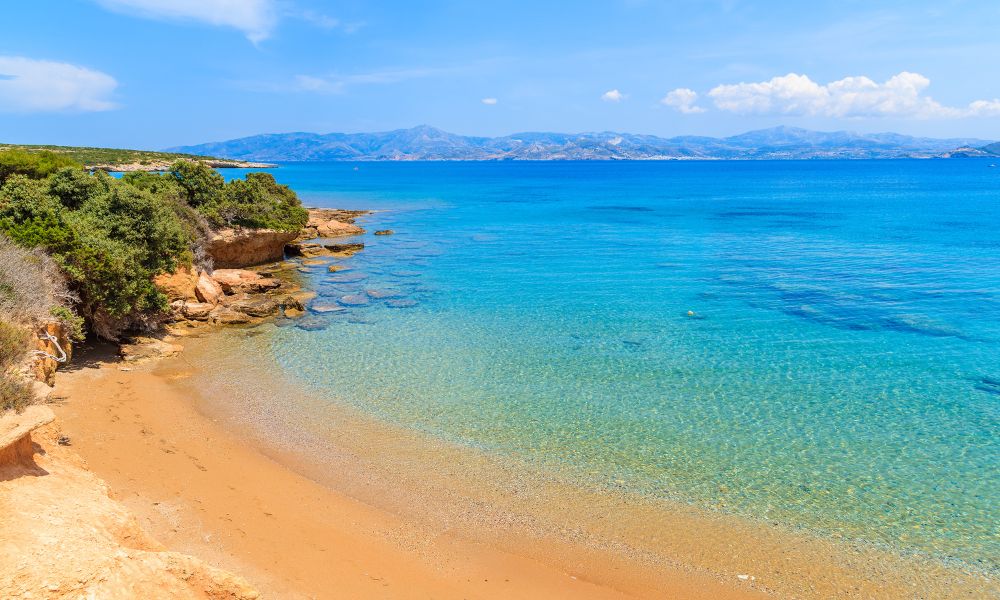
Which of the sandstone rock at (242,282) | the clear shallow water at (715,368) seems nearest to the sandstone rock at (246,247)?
the sandstone rock at (242,282)

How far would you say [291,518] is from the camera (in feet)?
34.8

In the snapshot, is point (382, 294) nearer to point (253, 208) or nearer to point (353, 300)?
point (353, 300)

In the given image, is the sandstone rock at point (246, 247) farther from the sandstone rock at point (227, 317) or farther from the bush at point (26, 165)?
the sandstone rock at point (227, 317)

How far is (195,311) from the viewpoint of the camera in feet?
72.9

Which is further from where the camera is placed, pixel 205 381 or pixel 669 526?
pixel 205 381

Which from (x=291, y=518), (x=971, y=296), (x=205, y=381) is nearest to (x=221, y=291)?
(x=205, y=381)

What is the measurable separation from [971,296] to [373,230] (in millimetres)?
41650

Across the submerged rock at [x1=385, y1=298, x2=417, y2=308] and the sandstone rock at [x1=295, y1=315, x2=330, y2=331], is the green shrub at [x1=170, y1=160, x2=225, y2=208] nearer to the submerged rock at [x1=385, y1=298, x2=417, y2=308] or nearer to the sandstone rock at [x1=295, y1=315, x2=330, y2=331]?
the sandstone rock at [x1=295, y1=315, x2=330, y2=331]

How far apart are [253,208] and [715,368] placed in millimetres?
28398

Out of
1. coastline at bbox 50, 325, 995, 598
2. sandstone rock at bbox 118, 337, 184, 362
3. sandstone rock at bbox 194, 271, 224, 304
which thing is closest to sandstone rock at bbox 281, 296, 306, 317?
sandstone rock at bbox 194, 271, 224, 304

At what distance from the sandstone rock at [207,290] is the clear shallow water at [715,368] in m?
4.79

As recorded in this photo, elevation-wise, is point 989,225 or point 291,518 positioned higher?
point 989,225

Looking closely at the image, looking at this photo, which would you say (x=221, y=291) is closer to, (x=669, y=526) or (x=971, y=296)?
(x=669, y=526)

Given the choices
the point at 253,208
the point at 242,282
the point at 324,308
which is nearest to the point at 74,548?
the point at 324,308
